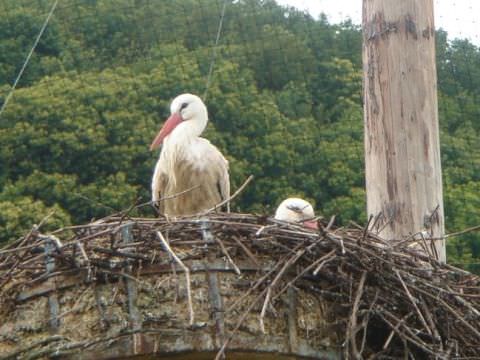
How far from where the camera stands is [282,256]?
6.06m

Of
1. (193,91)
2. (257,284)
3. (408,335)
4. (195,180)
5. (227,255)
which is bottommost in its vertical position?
(408,335)

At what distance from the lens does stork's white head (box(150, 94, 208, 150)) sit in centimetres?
906

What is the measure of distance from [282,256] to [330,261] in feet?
0.58

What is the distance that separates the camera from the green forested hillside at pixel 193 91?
13.1 meters

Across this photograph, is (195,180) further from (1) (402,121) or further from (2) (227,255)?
(2) (227,255)

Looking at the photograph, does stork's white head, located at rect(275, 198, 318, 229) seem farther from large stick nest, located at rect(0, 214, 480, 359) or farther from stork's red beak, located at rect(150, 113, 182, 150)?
large stick nest, located at rect(0, 214, 480, 359)

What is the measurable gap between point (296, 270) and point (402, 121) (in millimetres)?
1195

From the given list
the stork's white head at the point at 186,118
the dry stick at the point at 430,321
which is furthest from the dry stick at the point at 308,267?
the stork's white head at the point at 186,118

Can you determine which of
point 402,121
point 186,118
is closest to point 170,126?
point 186,118

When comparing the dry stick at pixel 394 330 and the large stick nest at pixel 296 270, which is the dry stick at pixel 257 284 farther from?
the dry stick at pixel 394 330

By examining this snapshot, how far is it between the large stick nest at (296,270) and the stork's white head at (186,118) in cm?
284

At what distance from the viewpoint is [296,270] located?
6094 mm

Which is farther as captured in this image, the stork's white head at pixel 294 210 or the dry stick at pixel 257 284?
the stork's white head at pixel 294 210

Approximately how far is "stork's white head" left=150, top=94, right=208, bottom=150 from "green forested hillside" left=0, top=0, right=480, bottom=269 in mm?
2904
